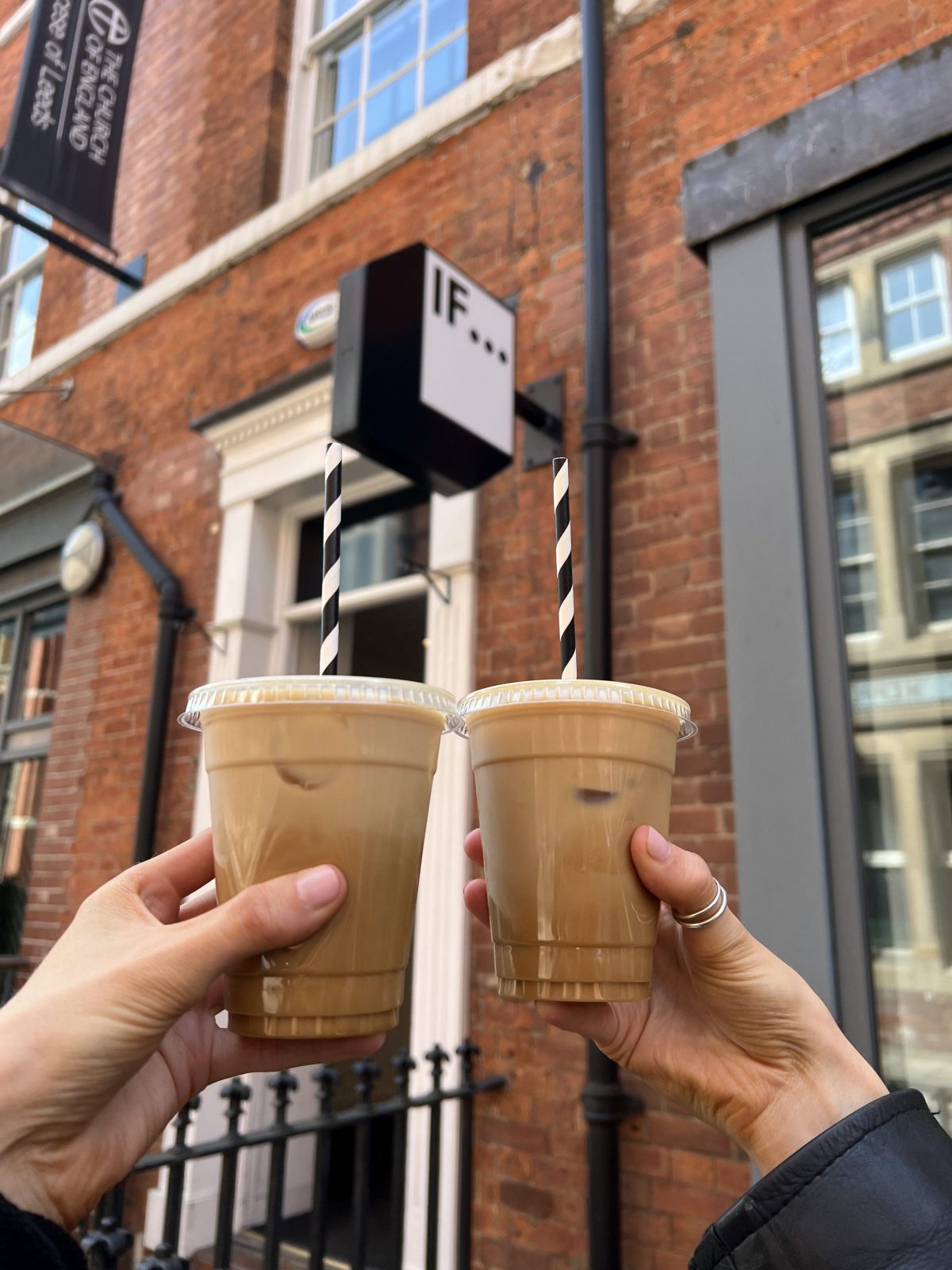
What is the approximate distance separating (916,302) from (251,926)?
2.78m

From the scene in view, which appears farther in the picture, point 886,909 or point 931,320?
point 931,320

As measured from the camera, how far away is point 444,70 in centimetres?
506

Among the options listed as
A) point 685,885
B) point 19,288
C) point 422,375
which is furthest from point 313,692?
point 19,288

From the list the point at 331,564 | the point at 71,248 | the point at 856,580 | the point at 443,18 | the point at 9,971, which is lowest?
the point at 9,971

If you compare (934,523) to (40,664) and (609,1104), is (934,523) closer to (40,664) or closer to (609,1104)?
(609,1104)

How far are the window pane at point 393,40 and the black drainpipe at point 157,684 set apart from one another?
290cm

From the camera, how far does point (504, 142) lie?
425 centimetres

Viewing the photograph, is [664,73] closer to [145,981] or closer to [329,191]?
[329,191]

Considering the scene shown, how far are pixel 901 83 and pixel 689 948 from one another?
2654 millimetres

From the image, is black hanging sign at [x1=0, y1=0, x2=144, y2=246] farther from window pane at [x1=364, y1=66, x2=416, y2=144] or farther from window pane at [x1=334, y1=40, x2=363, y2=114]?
window pane at [x1=364, y1=66, x2=416, y2=144]

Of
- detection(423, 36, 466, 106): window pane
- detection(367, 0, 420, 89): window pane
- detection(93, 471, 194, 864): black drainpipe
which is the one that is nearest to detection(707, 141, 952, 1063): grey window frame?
detection(423, 36, 466, 106): window pane

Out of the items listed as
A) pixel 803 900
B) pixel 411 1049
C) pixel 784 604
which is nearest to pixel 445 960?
pixel 411 1049

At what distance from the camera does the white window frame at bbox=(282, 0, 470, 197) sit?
5672mm

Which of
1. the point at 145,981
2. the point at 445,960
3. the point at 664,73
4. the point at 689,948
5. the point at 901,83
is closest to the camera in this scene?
the point at 145,981
